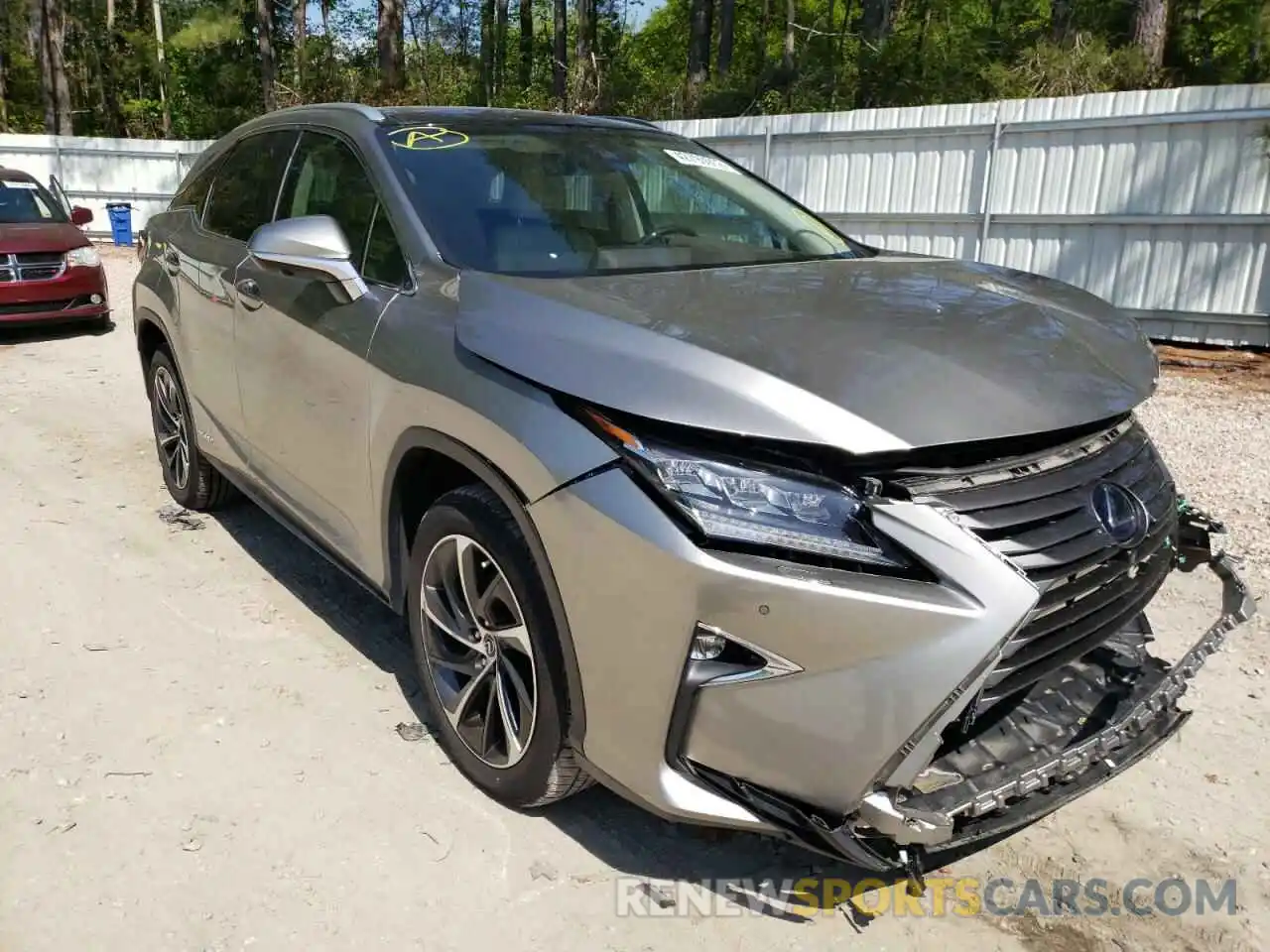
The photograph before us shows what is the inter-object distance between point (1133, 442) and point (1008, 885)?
1.16 meters

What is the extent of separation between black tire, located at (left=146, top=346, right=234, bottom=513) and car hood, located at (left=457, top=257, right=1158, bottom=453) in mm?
2717

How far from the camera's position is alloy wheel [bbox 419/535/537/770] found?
8.46ft

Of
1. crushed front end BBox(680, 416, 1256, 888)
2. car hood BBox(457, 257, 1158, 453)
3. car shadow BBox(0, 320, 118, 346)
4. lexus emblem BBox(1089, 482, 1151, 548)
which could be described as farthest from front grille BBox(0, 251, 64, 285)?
lexus emblem BBox(1089, 482, 1151, 548)

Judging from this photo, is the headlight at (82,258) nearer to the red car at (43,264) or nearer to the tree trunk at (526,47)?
the red car at (43,264)

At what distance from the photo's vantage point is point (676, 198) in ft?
12.2

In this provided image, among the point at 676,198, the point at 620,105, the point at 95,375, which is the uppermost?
the point at 620,105

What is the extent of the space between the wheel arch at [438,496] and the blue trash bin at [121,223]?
20660 millimetres

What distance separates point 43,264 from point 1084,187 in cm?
1048

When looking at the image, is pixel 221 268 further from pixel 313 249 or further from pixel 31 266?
pixel 31 266

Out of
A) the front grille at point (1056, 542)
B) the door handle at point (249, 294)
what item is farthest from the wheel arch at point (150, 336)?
the front grille at point (1056, 542)

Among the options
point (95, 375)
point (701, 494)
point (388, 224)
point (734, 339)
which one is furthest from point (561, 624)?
point (95, 375)

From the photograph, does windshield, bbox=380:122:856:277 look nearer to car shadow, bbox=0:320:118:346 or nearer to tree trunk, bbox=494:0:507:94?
car shadow, bbox=0:320:118:346

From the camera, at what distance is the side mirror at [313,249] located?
2.97 m

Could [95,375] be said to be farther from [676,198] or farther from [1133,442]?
[1133,442]
